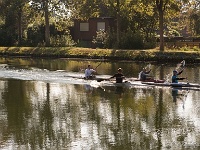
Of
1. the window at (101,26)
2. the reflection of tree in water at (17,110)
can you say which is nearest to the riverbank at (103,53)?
the window at (101,26)

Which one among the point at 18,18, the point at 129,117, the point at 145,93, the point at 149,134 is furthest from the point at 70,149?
the point at 18,18

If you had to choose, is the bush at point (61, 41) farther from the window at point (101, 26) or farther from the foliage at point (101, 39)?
the window at point (101, 26)

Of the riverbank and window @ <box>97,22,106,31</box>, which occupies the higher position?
window @ <box>97,22,106,31</box>

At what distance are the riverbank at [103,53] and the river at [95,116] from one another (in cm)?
1876

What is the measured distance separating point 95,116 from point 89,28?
199ft

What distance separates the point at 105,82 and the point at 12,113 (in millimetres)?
12932

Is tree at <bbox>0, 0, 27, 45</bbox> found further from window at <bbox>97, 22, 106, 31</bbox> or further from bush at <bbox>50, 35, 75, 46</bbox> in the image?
window at <bbox>97, 22, 106, 31</bbox>

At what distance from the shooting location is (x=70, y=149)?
18391 mm

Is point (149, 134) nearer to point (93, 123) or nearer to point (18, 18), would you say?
point (93, 123)

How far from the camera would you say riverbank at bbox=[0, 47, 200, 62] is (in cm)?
5656

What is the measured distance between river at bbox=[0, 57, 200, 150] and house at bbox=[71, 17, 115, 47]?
4451 cm

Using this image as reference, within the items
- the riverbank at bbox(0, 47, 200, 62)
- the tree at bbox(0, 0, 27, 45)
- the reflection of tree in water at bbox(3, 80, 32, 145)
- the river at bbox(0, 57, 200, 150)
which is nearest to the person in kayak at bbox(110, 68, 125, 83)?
the river at bbox(0, 57, 200, 150)

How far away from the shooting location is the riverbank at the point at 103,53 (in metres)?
56.6

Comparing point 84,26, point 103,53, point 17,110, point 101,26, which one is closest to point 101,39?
point 101,26
